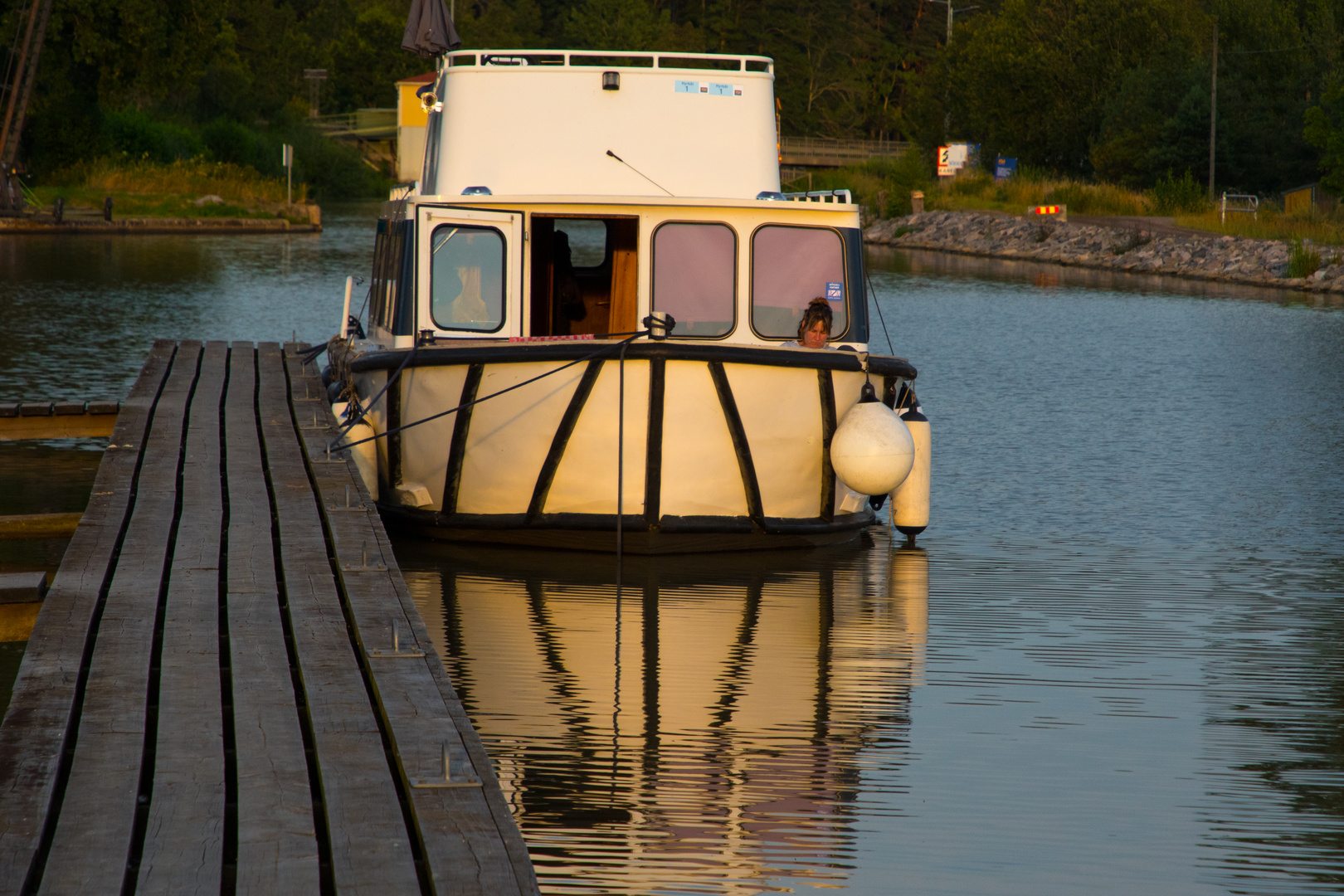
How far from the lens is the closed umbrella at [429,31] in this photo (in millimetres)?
15227

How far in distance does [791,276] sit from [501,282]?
2082 mm

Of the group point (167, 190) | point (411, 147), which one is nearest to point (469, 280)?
point (411, 147)

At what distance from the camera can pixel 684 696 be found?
8211 mm

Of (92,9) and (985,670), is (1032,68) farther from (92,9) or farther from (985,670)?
(985,670)

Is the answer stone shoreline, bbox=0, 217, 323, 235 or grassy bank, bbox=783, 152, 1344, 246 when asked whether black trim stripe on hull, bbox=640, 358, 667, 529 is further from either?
stone shoreline, bbox=0, 217, 323, 235

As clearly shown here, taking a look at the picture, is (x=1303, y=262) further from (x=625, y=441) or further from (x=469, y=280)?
(x=625, y=441)

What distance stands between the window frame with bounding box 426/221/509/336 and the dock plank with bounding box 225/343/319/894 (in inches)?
98.1

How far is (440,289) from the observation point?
11.4 metres

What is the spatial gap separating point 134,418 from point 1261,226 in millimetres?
39484

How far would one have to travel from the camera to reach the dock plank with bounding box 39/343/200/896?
4379mm

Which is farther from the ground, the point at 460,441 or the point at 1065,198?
the point at 1065,198

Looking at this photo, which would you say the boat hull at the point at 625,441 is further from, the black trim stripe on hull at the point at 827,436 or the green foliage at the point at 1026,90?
the green foliage at the point at 1026,90

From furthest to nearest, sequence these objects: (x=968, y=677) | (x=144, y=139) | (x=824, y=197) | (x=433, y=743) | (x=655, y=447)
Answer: (x=144, y=139), (x=824, y=197), (x=655, y=447), (x=968, y=677), (x=433, y=743)

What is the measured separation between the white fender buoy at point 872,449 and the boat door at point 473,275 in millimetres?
2460
